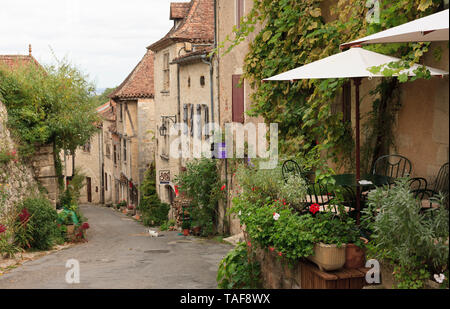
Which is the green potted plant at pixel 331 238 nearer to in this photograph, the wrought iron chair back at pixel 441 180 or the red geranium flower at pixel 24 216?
the wrought iron chair back at pixel 441 180

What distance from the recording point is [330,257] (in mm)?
4945

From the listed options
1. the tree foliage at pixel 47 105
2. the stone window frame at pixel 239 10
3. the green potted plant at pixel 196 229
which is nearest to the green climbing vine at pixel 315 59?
the stone window frame at pixel 239 10

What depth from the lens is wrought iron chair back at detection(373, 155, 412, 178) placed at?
19.5ft

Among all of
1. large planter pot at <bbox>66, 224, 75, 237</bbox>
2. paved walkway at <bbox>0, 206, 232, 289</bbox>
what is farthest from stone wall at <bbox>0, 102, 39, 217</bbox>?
paved walkway at <bbox>0, 206, 232, 289</bbox>

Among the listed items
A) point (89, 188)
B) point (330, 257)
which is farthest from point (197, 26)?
point (89, 188)

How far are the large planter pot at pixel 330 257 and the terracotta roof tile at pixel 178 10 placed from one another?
18.4 meters

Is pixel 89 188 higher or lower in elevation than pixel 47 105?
lower

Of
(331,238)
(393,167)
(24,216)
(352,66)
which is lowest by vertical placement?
(24,216)

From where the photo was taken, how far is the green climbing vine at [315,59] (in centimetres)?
595

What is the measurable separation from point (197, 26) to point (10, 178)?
1080 centimetres

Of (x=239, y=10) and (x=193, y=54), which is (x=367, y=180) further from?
(x=193, y=54)
